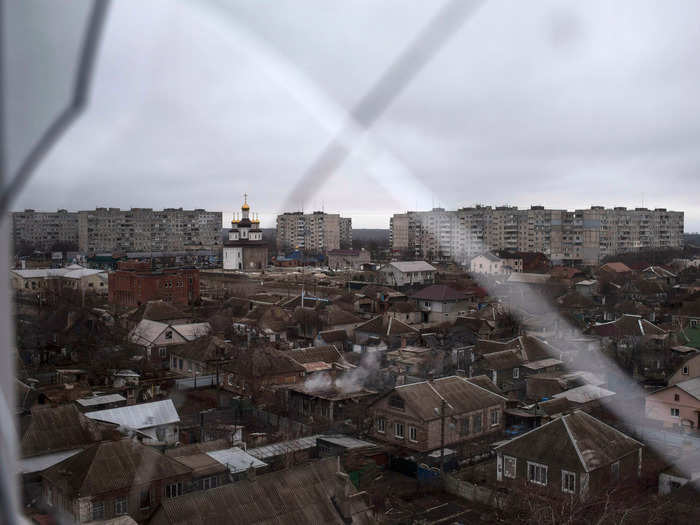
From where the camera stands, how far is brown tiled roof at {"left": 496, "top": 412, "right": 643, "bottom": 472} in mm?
4211

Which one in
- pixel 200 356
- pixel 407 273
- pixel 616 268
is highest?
pixel 616 268

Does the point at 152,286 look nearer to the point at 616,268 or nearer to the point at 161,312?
the point at 161,312

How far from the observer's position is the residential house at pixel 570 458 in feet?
13.6

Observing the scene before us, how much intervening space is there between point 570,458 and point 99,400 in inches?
165

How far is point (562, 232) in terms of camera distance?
21.0 metres

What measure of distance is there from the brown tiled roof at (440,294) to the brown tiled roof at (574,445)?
23.6 ft

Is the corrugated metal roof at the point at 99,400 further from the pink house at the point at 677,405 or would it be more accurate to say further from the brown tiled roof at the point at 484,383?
the pink house at the point at 677,405

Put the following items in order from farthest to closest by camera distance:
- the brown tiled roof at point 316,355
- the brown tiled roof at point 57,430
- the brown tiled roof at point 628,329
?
1. the brown tiled roof at point 628,329
2. the brown tiled roof at point 316,355
3. the brown tiled roof at point 57,430

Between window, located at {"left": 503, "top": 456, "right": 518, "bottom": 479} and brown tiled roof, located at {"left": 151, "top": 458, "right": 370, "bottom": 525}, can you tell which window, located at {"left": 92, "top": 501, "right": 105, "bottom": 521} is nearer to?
brown tiled roof, located at {"left": 151, "top": 458, "right": 370, "bottom": 525}

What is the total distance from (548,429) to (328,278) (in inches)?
500

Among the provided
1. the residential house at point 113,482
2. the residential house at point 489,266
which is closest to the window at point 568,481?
the residential house at point 113,482

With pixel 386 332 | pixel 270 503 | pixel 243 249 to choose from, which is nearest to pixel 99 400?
pixel 270 503

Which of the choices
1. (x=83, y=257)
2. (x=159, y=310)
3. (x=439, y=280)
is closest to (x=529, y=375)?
(x=159, y=310)

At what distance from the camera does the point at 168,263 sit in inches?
706
